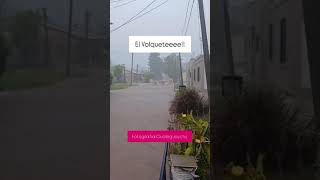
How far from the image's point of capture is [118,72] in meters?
3.82

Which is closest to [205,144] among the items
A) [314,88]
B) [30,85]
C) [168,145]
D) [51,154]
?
[168,145]

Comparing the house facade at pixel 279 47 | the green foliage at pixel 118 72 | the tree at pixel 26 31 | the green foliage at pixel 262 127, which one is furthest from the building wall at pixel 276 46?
the tree at pixel 26 31

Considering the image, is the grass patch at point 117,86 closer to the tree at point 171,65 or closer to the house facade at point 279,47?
the tree at point 171,65

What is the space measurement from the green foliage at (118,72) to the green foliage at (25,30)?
0.73 metres

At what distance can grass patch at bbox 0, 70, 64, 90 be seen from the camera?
3785 millimetres

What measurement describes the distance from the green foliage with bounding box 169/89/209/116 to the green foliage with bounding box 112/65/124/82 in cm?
54

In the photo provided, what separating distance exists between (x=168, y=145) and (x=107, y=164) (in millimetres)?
576

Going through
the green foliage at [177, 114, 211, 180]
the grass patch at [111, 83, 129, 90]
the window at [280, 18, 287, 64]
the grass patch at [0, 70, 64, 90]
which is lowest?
the green foliage at [177, 114, 211, 180]

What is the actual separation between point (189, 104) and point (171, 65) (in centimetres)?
41

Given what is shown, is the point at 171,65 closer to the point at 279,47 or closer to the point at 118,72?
the point at 118,72

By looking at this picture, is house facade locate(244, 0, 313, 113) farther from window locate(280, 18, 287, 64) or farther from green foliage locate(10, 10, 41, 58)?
green foliage locate(10, 10, 41, 58)

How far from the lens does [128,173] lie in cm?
395

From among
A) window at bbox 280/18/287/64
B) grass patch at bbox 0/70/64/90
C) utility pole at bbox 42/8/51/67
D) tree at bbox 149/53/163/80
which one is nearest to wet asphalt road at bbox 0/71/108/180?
grass patch at bbox 0/70/64/90

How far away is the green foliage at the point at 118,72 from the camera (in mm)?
3801
